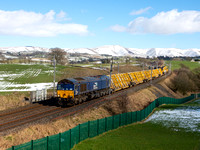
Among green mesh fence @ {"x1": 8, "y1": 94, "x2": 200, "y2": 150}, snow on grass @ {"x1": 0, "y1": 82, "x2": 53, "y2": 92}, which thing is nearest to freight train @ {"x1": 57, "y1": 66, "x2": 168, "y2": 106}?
green mesh fence @ {"x1": 8, "y1": 94, "x2": 200, "y2": 150}

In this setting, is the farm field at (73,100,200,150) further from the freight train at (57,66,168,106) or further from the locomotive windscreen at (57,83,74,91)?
the locomotive windscreen at (57,83,74,91)

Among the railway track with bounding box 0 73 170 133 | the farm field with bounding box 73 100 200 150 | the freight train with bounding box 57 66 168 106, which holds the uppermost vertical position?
the freight train with bounding box 57 66 168 106

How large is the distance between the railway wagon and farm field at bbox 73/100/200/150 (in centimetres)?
1102

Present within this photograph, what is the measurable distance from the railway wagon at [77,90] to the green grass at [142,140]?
11.2m

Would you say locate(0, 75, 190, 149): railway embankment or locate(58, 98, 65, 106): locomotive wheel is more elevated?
locate(58, 98, 65, 106): locomotive wheel

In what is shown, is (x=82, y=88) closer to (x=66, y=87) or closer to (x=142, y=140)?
(x=66, y=87)

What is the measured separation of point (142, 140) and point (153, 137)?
265cm

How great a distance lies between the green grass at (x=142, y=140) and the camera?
22.3 meters

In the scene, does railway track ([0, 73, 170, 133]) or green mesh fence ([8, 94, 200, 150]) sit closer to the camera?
green mesh fence ([8, 94, 200, 150])

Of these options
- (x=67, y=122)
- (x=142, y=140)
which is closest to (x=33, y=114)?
(x=67, y=122)

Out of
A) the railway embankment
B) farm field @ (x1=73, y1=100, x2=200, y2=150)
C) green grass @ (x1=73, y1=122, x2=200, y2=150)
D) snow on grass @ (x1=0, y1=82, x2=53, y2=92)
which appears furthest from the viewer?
snow on grass @ (x1=0, y1=82, x2=53, y2=92)

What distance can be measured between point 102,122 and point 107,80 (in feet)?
93.8

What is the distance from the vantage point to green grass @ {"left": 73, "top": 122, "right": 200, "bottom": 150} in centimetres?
2233

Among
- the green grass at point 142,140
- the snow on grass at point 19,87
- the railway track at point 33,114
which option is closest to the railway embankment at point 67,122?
the railway track at point 33,114
